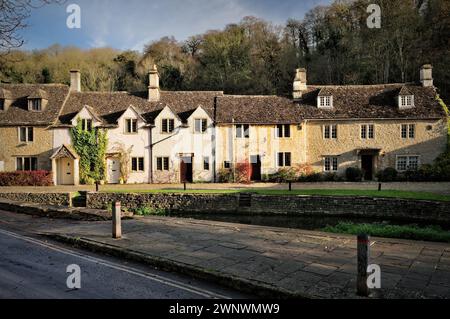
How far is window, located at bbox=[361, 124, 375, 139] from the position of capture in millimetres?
30047

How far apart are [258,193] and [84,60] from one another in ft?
214

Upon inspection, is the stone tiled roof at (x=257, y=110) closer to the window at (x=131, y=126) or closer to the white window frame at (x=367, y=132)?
the white window frame at (x=367, y=132)

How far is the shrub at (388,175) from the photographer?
28.3 meters

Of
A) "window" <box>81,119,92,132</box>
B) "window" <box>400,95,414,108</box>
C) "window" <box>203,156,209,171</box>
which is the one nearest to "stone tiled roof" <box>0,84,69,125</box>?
"window" <box>81,119,92,132</box>

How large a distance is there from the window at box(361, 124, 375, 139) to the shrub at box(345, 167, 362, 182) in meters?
3.50

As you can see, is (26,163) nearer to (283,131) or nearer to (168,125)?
(168,125)

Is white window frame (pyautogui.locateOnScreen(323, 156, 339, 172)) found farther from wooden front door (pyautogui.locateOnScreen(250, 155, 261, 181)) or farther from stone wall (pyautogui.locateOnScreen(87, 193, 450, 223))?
stone wall (pyautogui.locateOnScreen(87, 193, 450, 223))

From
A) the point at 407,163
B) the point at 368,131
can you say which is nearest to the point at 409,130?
the point at 407,163

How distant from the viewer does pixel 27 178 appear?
92.7 ft

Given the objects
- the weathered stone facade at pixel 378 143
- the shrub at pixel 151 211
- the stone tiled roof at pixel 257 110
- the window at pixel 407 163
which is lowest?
the shrub at pixel 151 211

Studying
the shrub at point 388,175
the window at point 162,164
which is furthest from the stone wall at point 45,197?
the shrub at point 388,175

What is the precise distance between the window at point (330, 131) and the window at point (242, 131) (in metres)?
7.66
